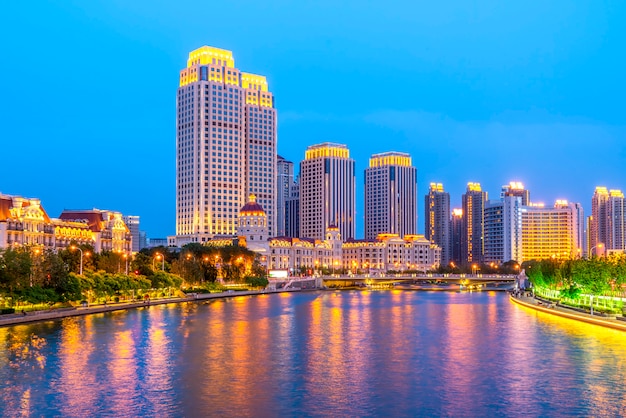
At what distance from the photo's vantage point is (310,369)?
149 feet

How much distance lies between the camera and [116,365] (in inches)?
1845

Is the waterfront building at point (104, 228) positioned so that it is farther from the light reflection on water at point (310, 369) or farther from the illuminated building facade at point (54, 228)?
the light reflection on water at point (310, 369)

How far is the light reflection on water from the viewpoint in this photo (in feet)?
115

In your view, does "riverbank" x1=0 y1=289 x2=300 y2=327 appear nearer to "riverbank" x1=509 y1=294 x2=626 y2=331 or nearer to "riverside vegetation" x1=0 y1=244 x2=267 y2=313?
"riverside vegetation" x1=0 y1=244 x2=267 y2=313

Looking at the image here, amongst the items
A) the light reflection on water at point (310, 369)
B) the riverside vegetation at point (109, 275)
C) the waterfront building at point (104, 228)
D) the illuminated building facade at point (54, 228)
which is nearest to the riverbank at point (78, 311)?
the riverside vegetation at point (109, 275)

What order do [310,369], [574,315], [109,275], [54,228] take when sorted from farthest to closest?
[54,228]
[109,275]
[574,315]
[310,369]

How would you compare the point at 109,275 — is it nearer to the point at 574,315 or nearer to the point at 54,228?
the point at 574,315

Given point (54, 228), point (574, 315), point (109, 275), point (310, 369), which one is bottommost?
point (310, 369)

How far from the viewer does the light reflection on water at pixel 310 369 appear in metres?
34.9

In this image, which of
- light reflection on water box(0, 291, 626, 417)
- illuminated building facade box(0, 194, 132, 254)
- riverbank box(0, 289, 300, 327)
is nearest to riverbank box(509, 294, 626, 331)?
light reflection on water box(0, 291, 626, 417)

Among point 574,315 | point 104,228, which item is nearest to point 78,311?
point 574,315

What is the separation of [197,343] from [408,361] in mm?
17925

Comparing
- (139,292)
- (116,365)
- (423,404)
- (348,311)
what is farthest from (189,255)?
(423,404)

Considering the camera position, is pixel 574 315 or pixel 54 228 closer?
pixel 574 315
